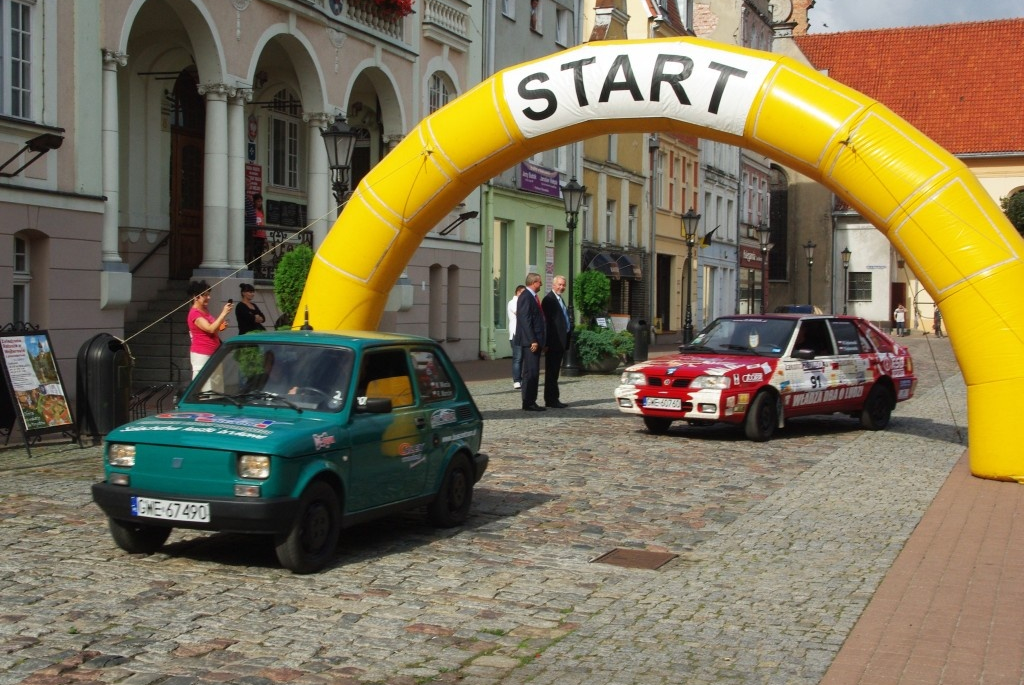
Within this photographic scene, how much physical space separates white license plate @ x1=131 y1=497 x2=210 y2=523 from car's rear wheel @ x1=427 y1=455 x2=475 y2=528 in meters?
2.30

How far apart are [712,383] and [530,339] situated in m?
4.33

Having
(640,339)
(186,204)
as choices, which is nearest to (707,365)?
(186,204)

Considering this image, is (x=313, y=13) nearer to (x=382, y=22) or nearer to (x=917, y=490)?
(x=382, y=22)

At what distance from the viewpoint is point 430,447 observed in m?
9.57

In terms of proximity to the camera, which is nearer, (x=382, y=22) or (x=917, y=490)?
(x=917, y=490)

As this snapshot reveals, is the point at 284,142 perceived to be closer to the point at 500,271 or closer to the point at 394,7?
the point at 394,7

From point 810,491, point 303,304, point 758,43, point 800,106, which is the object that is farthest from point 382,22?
point 758,43

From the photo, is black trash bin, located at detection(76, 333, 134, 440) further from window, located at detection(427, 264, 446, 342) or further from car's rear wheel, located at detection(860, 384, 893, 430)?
window, located at detection(427, 264, 446, 342)

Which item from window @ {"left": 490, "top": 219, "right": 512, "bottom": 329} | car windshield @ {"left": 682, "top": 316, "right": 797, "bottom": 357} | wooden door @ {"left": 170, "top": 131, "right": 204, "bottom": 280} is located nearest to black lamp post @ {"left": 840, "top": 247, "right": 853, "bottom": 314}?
window @ {"left": 490, "top": 219, "right": 512, "bottom": 329}

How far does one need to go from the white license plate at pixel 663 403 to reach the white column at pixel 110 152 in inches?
336

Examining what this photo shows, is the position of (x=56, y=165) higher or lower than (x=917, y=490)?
higher

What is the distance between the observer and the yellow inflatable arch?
41.9 feet

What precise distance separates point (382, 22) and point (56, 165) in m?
11.6

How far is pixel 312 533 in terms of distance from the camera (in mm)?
8188
